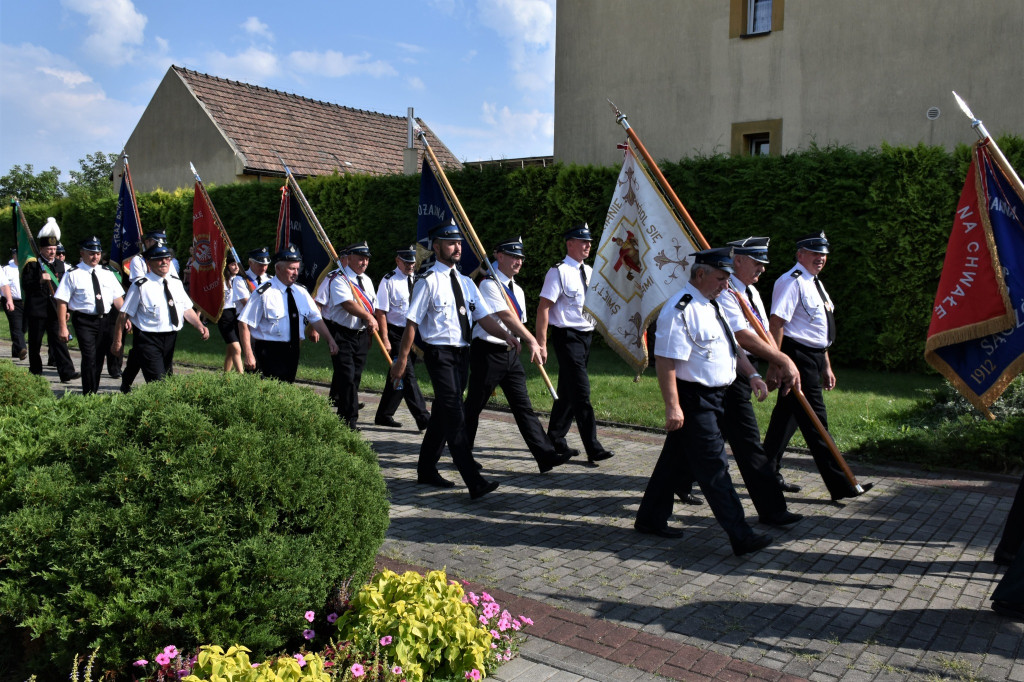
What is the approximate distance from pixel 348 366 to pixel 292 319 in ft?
3.03

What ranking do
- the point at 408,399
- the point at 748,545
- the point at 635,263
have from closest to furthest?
the point at 748,545 → the point at 635,263 → the point at 408,399

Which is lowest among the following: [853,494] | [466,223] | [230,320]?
[853,494]

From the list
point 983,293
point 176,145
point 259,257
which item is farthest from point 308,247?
point 176,145

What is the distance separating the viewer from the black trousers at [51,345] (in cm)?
1244

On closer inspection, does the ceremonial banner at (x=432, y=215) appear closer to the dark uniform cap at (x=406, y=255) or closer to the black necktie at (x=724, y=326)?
the dark uniform cap at (x=406, y=255)

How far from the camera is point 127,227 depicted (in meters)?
12.7

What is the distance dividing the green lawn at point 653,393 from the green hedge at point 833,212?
2.95 ft

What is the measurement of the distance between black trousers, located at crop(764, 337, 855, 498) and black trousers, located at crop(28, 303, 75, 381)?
1039 cm

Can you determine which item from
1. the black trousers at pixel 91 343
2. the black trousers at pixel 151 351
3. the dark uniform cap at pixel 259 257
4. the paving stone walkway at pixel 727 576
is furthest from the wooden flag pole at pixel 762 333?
the black trousers at pixel 91 343

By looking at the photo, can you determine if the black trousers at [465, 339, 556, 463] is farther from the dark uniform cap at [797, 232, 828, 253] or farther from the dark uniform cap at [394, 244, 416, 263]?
the dark uniform cap at [394, 244, 416, 263]

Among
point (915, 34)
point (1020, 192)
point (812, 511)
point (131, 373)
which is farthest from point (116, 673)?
point (915, 34)

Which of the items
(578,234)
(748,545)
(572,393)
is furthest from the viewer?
(578,234)

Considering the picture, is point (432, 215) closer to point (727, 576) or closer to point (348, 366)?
point (348, 366)

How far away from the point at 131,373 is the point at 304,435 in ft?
20.9
